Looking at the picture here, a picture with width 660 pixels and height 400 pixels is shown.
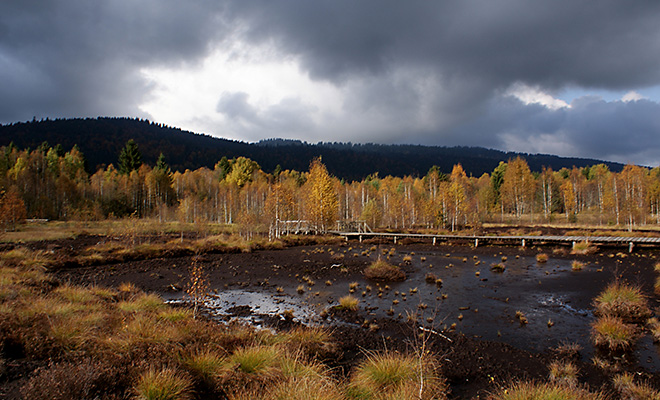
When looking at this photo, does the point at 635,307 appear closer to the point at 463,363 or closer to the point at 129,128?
the point at 463,363

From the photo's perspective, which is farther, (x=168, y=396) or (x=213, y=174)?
(x=213, y=174)

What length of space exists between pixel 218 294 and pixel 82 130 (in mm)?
175402

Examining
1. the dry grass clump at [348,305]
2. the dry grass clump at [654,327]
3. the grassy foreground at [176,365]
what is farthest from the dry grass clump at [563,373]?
the dry grass clump at [348,305]

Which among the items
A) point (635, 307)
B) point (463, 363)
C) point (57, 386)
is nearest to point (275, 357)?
point (57, 386)

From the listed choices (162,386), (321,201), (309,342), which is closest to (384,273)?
(309,342)

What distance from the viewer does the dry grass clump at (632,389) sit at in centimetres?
621

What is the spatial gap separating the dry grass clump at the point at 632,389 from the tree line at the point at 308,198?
111 feet

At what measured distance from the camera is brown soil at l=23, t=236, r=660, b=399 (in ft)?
25.4

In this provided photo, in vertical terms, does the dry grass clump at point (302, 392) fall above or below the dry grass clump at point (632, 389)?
above

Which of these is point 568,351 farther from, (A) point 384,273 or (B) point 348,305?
(A) point 384,273

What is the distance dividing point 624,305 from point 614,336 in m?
3.37

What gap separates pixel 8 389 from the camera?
481 cm

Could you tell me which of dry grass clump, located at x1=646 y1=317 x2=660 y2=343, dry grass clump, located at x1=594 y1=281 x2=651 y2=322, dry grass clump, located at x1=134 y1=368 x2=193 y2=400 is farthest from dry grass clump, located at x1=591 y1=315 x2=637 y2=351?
dry grass clump, located at x1=134 y1=368 x2=193 y2=400

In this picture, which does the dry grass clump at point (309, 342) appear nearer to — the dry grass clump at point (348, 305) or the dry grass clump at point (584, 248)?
the dry grass clump at point (348, 305)
